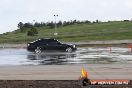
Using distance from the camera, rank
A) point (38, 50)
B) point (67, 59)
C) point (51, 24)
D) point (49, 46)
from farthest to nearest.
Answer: point (51, 24), point (49, 46), point (38, 50), point (67, 59)

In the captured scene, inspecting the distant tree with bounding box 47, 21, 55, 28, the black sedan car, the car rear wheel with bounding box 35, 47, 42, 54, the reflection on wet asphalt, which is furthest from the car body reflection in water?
the distant tree with bounding box 47, 21, 55, 28

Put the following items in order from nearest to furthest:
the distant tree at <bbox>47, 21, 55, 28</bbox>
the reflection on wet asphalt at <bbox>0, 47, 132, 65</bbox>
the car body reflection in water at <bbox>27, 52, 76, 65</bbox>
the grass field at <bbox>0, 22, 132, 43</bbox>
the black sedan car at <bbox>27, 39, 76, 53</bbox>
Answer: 1. the car body reflection in water at <bbox>27, 52, 76, 65</bbox>
2. the reflection on wet asphalt at <bbox>0, 47, 132, 65</bbox>
3. the black sedan car at <bbox>27, 39, 76, 53</bbox>
4. the grass field at <bbox>0, 22, 132, 43</bbox>
5. the distant tree at <bbox>47, 21, 55, 28</bbox>

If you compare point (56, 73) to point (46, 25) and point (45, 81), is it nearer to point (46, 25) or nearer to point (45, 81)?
point (45, 81)

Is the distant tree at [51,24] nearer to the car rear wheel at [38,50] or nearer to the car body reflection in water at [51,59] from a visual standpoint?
the car rear wheel at [38,50]

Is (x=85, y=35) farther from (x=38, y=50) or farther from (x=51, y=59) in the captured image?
(x=51, y=59)

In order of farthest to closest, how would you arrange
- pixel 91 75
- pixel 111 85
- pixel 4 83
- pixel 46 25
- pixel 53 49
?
pixel 46 25
pixel 53 49
pixel 91 75
pixel 4 83
pixel 111 85

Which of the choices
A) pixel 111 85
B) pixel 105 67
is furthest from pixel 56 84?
pixel 105 67

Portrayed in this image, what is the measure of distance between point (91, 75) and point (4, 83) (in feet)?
13.6

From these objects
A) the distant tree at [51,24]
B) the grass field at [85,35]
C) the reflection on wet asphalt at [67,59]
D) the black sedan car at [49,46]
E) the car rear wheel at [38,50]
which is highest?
the reflection on wet asphalt at [67,59]

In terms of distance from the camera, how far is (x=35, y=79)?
59.2ft

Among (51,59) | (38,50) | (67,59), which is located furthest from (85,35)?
(67,59)

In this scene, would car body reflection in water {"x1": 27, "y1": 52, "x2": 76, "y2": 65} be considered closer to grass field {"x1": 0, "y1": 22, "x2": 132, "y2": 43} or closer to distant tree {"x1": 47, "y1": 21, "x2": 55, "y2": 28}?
grass field {"x1": 0, "y1": 22, "x2": 132, "y2": 43}

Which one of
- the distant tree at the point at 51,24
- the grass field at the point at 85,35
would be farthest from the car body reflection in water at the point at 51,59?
the distant tree at the point at 51,24

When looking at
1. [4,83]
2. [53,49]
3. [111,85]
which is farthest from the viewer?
[53,49]
